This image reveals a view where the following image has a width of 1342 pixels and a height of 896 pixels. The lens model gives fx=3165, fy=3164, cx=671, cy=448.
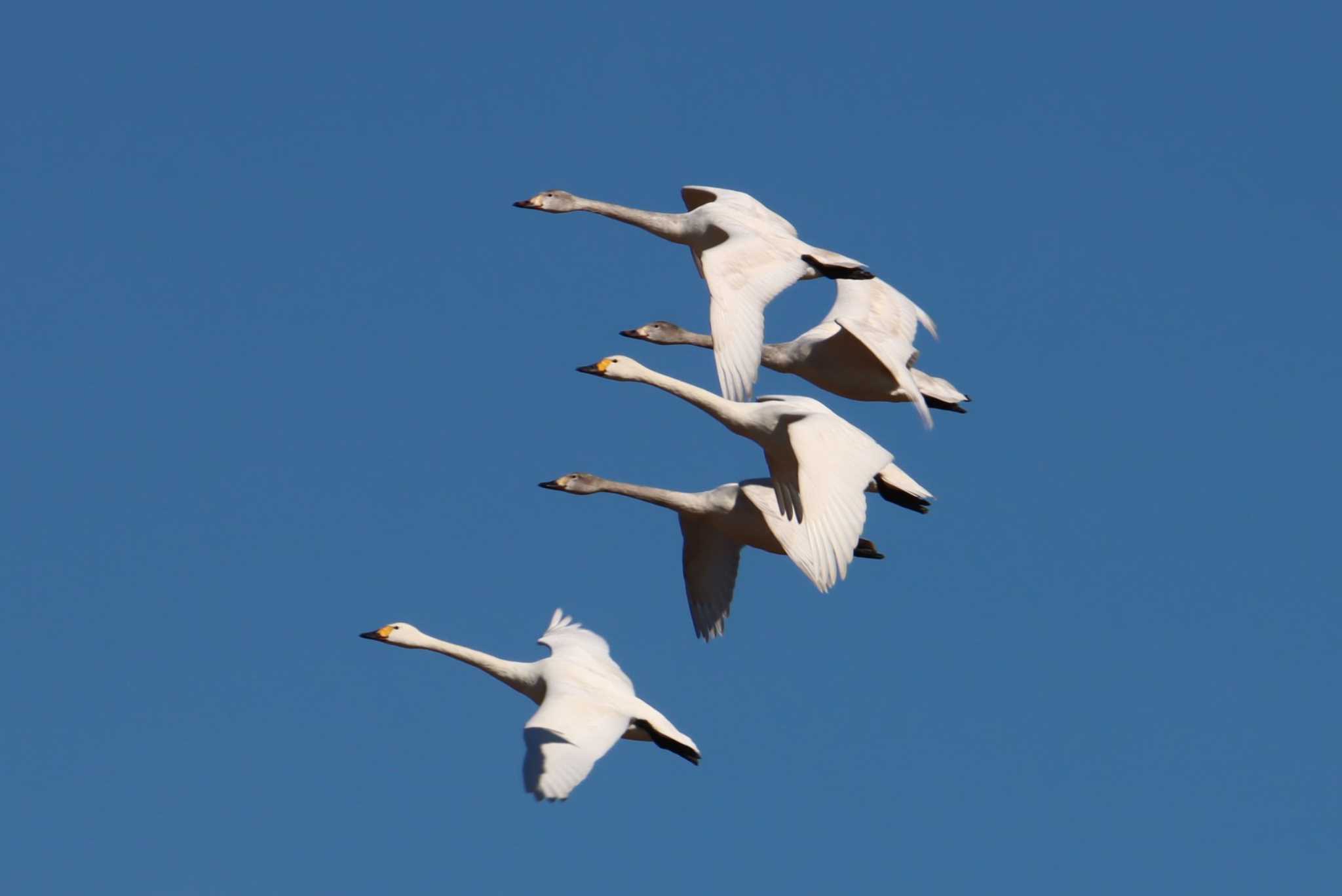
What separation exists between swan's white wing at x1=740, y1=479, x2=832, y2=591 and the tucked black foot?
2.24m

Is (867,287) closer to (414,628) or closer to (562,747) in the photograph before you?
(414,628)

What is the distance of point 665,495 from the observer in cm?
3247

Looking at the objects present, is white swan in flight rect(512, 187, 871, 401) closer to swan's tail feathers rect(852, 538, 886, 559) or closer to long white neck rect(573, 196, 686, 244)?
long white neck rect(573, 196, 686, 244)

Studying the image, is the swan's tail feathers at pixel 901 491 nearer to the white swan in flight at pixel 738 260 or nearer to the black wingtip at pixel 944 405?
the black wingtip at pixel 944 405

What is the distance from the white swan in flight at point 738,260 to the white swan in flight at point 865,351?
960mm

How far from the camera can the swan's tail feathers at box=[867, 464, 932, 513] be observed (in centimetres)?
3253

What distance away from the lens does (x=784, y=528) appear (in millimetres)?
30531

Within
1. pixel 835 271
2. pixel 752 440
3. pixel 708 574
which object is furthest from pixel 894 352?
pixel 708 574

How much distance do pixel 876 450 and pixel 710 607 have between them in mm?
3810

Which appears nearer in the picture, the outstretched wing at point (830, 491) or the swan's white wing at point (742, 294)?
the swan's white wing at point (742, 294)

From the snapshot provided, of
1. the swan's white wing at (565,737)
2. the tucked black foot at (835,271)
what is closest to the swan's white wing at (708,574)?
the tucked black foot at (835,271)

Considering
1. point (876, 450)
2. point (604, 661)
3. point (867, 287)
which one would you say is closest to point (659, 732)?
point (604, 661)

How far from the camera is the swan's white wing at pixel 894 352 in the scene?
30266 mm

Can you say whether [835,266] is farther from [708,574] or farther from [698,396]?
[708,574]
